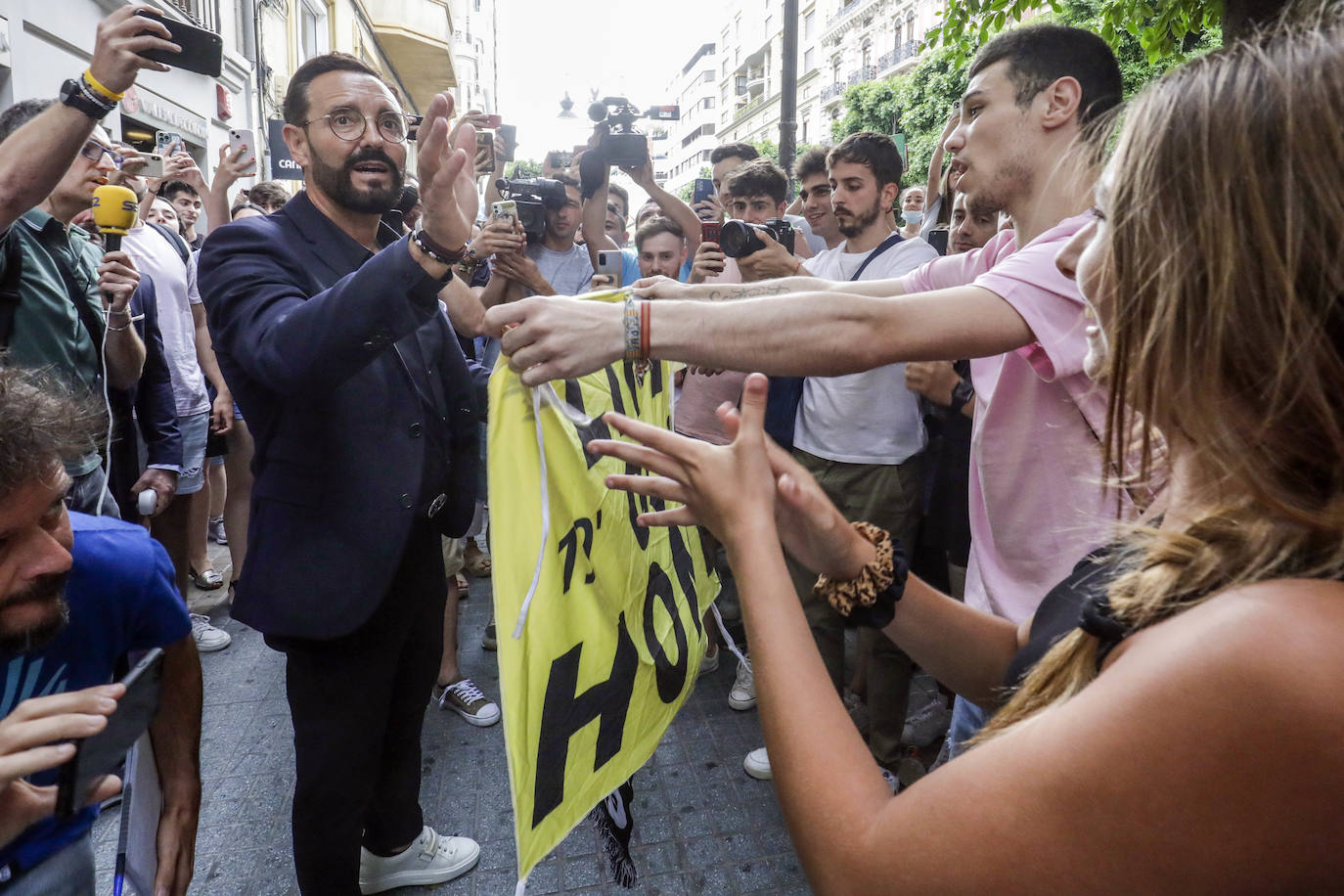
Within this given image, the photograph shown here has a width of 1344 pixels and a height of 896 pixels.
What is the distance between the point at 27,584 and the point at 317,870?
1.03 metres

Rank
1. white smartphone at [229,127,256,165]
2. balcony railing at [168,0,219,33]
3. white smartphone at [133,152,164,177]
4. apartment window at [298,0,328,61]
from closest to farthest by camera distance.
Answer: white smartphone at [133,152,164,177]
white smartphone at [229,127,256,165]
balcony railing at [168,0,219,33]
apartment window at [298,0,328,61]

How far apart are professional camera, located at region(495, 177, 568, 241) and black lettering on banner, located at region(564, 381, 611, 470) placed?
92.7 inches

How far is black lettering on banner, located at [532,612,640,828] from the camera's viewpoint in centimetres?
147

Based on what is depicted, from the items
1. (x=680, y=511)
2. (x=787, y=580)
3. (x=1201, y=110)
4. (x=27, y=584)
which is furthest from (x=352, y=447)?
(x=1201, y=110)

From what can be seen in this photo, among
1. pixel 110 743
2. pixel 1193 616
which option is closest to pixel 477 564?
pixel 110 743

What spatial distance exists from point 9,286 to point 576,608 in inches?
85.6

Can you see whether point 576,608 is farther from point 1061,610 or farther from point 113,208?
point 113,208

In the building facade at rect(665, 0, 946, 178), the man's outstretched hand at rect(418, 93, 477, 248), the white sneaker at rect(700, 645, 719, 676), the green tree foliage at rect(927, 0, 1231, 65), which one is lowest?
the white sneaker at rect(700, 645, 719, 676)

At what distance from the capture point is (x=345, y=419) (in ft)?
6.27

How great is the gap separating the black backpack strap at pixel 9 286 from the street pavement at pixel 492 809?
1601 mm

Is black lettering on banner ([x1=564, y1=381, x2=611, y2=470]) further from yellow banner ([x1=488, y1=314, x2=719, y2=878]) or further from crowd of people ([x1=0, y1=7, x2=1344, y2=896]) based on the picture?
crowd of people ([x1=0, y1=7, x2=1344, y2=896])

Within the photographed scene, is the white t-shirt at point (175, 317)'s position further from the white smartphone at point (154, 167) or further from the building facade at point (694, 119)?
the building facade at point (694, 119)

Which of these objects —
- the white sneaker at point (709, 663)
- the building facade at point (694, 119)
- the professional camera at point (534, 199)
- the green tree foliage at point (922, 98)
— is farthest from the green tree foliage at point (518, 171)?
the building facade at point (694, 119)

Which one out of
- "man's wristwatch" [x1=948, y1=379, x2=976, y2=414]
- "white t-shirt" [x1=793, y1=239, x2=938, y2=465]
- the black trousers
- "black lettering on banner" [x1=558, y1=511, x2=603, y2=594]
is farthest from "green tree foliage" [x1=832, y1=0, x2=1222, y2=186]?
"black lettering on banner" [x1=558, y1=511, x2=603, y2=594]
